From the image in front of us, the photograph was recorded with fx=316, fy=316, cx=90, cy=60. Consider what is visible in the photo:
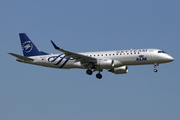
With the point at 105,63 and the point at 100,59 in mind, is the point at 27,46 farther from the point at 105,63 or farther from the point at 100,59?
the point at 105,63

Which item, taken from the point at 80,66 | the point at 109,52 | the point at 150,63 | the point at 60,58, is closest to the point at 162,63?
the point at 150,63

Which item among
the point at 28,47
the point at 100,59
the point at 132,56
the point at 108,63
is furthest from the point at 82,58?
the point at 28,47

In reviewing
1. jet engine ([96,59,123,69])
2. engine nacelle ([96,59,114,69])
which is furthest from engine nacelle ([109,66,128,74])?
engine nacelle ([96,59,114,69])

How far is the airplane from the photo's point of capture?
158 ft

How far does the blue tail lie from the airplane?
1.45ft

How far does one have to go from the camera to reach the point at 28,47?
55.0 m

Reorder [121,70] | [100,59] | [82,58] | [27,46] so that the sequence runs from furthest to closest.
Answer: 1. [27,46]
2. [121,70]
3. [100,59]
4. [82,58]

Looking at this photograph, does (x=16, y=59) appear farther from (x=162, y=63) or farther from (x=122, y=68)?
(x=162, y=63)

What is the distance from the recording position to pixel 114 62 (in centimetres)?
4859

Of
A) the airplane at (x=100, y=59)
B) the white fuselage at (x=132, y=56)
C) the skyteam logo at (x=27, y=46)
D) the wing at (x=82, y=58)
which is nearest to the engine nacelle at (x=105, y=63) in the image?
the airplane at (x=100, y=59)

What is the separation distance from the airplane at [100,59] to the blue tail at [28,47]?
44 centimetres

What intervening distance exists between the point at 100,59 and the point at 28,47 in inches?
539

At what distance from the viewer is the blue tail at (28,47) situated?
2133 inches

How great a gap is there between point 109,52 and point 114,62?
200 cm
